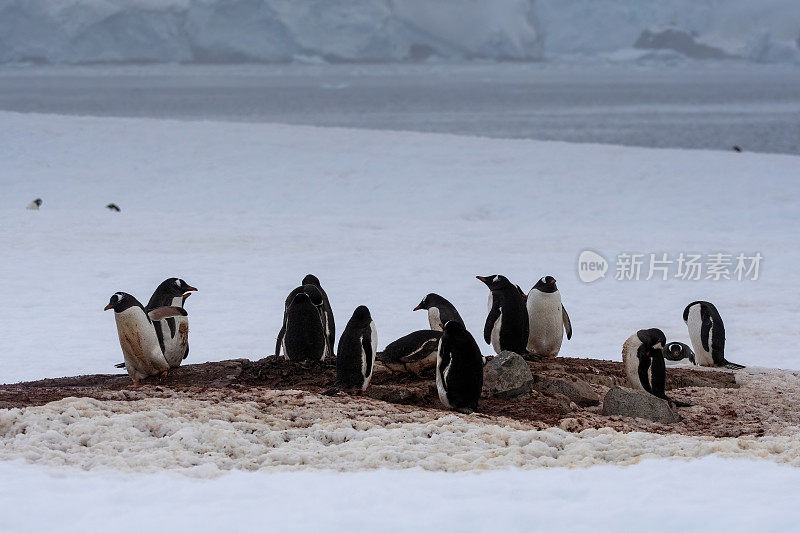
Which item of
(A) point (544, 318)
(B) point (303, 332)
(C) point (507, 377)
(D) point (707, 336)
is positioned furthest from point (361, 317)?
(D) point (707, 336)

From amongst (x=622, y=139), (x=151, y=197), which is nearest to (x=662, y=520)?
Answer: (x=151, y=197)

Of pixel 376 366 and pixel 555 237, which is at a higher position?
pixel 555 237

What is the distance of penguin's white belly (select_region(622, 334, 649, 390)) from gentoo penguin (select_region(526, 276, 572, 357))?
3.19 ft

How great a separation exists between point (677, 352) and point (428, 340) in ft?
8.17

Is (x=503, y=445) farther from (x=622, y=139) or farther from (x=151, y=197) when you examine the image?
(x=622, y=139)

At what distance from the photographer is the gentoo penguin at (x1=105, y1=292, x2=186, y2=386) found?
5504 mm

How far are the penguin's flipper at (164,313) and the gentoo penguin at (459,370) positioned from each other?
1.75m

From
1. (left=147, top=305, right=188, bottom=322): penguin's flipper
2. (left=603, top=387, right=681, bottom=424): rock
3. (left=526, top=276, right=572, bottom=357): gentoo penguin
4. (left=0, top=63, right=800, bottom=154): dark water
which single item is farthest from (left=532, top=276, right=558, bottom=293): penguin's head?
(left=0, top=63, right=800, bottom=154): dark water

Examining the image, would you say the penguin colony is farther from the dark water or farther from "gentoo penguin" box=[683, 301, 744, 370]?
the dark water

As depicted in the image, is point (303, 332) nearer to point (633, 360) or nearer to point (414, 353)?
point (414, 353)

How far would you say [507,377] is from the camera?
5.23 meters

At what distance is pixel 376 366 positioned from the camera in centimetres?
570

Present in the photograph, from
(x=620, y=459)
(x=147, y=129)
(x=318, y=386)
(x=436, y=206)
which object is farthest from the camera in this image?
(x=147, y=129)

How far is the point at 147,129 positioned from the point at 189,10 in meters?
48.3
